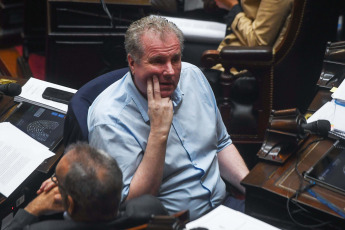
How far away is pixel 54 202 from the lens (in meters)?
1.52

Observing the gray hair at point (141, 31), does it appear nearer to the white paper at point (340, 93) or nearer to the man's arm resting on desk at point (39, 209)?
the man's arm resting on desk at point (39, 209)

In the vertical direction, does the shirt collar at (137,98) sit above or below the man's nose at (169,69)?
below

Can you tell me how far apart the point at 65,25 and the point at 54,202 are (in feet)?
5.94

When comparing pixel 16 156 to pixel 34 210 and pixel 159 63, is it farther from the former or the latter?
pixel 159 63

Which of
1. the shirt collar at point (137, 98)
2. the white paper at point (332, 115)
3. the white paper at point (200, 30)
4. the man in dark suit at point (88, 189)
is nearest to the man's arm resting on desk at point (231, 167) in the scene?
the white paper at point (332, 115)

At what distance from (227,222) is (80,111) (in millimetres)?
628

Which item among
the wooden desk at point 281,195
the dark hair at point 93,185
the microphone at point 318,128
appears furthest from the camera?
the microphone at point 318,128

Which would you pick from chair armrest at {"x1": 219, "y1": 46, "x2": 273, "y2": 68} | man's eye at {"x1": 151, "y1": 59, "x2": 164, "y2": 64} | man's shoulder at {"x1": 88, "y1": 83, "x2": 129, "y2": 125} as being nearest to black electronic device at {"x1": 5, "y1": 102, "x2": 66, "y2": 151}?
A: man's shoulder at {"x1": 88, "y1": 83, "x2": 129, "y2": 125}

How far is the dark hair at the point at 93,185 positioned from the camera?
119cm

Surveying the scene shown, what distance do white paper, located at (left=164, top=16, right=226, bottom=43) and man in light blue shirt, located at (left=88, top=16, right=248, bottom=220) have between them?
112 centimetres

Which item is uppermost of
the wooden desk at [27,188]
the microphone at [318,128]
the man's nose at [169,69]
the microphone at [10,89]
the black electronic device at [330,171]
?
the man's nose at [169,69]

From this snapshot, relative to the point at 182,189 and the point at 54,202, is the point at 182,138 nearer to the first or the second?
the point at 182,189

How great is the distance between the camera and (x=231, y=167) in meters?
2.00

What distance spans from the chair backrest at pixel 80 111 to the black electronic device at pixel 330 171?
74cm
